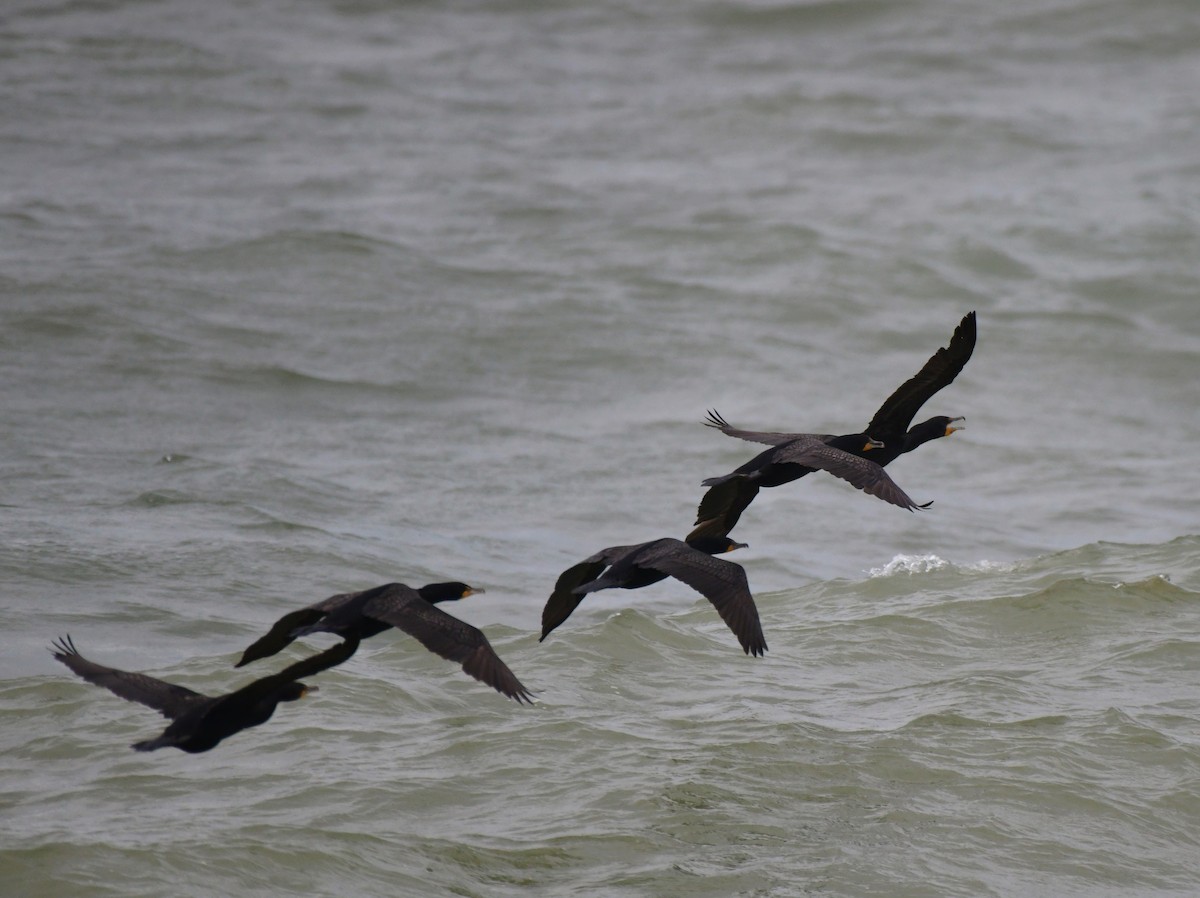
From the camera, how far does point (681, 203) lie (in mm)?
20219

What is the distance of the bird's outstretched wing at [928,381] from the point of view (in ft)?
29.2

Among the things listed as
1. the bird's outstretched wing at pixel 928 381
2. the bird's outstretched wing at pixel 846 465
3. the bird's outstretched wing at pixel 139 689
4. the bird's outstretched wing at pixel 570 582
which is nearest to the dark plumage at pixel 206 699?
the bird's outstretched wing at pixel 139 689

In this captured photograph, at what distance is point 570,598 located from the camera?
830 cm

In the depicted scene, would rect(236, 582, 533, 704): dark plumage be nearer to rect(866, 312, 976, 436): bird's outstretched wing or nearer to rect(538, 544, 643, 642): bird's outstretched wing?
rect(538, 544, 643, 642): bird's outstretched wing

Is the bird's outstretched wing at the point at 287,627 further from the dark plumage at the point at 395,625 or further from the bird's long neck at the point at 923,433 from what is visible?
the bird's long neck at the point at 923,433

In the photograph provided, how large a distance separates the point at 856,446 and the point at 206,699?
12.4ft

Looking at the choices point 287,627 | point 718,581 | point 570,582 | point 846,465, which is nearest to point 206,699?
point 287,627

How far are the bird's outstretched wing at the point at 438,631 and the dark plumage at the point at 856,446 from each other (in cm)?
173

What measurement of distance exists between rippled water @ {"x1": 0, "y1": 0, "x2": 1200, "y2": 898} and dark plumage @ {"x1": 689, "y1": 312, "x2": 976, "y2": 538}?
1.08 metres

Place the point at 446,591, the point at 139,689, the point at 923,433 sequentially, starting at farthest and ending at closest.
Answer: the point at 923,433
the point at 446,591
the point at 139,689

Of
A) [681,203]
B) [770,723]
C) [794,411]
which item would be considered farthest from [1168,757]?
[681,203]

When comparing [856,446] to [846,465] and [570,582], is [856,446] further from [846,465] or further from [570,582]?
[570,582]

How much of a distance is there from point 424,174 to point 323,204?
186 centimetres

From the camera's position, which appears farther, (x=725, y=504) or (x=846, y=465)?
(x=725, y=504)
